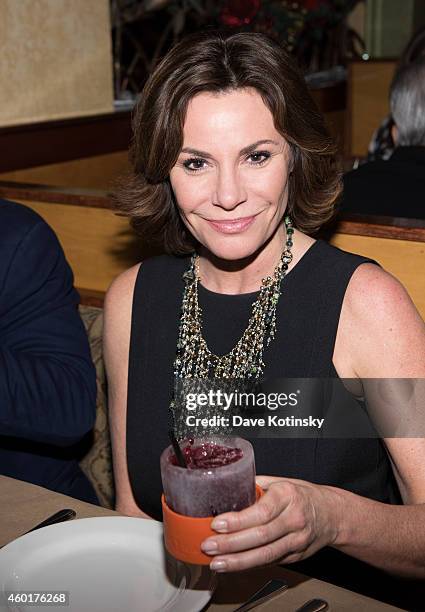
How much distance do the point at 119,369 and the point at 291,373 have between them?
428mm

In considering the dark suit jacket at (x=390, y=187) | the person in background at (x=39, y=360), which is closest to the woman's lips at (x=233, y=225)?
the person in background at (x=39, y=360)

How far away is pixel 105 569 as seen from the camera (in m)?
1.30

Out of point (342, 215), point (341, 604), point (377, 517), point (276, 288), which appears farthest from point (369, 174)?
point (341, 604)

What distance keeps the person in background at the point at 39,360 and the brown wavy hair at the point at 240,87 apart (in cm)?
36

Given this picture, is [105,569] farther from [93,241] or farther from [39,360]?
[93,241]

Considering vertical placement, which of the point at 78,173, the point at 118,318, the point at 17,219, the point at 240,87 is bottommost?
the point at 78,173

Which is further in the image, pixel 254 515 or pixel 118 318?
pixel 118 318

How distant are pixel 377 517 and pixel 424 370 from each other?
0.33 meters

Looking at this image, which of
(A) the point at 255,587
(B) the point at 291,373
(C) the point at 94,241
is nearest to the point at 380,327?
(B) the point at 291,373

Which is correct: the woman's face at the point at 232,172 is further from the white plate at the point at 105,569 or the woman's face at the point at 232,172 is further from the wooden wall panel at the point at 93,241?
the wooden wall panel at the point at 93,241

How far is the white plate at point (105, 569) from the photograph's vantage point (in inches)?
47.8

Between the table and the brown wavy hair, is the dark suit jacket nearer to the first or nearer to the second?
the brown wavy hair

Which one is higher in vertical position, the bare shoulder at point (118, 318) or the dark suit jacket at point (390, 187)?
the dark suit jacket at point (390, 187)

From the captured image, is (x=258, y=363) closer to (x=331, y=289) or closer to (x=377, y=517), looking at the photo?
(x=331, y=289)
